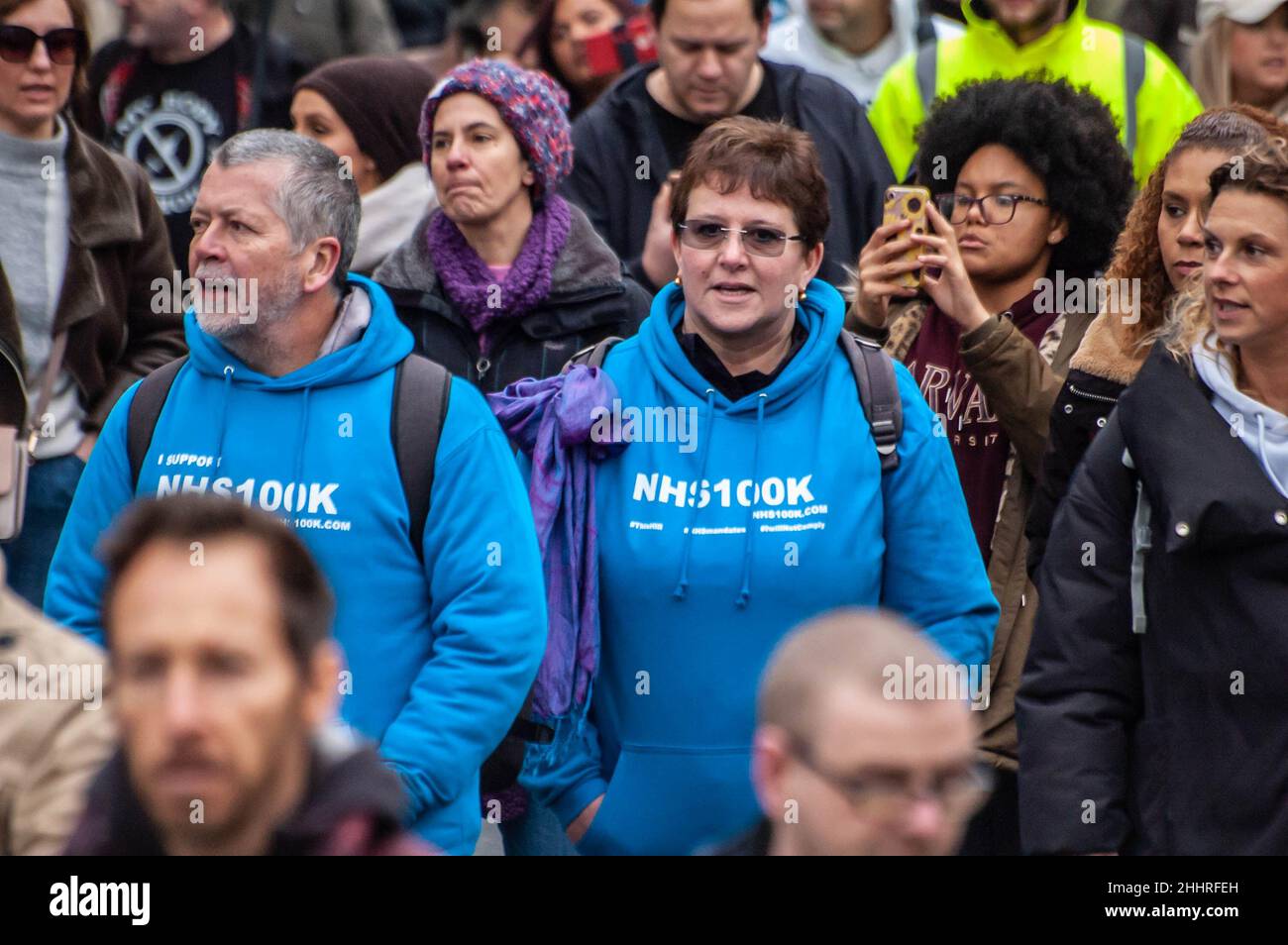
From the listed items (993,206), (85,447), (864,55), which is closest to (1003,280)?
(993,206)

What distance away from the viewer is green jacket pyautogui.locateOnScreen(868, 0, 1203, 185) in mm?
7176

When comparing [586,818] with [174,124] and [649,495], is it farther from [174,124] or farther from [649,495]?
[174,124]

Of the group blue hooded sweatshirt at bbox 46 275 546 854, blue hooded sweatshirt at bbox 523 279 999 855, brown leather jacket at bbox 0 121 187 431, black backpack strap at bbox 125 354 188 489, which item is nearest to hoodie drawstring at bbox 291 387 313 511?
blue hooded sweatshirt at bbox 46 275 546 854

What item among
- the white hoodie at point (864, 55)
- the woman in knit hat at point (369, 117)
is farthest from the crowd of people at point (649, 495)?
the white hoodie at point (864, 55)

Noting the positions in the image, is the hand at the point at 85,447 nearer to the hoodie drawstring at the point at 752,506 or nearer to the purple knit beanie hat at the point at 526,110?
the purple knit beanie hat at the point at 526,110

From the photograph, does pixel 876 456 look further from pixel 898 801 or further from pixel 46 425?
pixel 46 425

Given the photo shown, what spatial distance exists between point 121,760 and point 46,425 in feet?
11.0

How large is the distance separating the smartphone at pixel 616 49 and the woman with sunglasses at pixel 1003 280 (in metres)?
2.10

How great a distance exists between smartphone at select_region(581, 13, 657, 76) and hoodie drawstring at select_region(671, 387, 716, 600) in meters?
3.24

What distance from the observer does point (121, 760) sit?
3.15 m

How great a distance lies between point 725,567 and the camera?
199 inches

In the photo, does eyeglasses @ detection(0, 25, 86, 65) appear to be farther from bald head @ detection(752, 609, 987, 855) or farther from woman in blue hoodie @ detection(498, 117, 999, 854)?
bald head @ detection(752, 609, 987, 855)

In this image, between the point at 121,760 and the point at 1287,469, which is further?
the point at 1287,469
